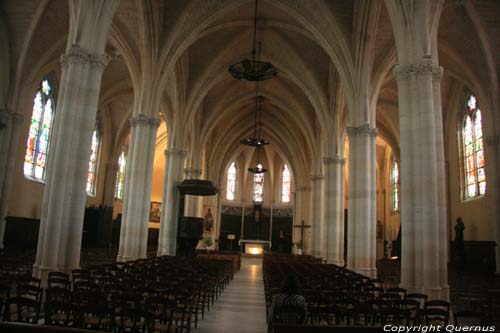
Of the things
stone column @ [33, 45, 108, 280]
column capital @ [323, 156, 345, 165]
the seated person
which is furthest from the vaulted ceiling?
the seated person

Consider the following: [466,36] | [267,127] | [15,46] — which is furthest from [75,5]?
[267,127]

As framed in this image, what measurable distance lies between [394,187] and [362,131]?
74.0ft

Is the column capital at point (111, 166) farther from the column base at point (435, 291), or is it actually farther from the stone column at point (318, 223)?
the column base at point (435, 291)

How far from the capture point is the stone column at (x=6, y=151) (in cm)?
2189

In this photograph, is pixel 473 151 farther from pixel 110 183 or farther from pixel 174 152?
pixel 110 183

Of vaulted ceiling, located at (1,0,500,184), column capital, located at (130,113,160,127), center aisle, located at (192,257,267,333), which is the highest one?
vaulted ceiling, located at (1,0,500,184)

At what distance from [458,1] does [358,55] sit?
4.74 m

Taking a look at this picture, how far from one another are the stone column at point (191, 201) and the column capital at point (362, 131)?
61.8 feet

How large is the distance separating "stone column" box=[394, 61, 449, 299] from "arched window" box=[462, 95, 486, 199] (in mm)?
14219

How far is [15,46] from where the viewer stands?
71.2 ft

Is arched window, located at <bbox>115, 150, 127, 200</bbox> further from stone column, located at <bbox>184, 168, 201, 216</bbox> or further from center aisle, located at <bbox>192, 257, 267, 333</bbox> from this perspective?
center aisle, located at <bbox>192, 257, 267, 333</bbox>

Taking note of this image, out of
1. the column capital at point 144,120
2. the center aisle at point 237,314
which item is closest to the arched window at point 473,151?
the center aisle at point 237,314

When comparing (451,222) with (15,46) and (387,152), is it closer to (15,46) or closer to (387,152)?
(387,152)

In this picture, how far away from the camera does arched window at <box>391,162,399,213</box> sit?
3949 centimetres
